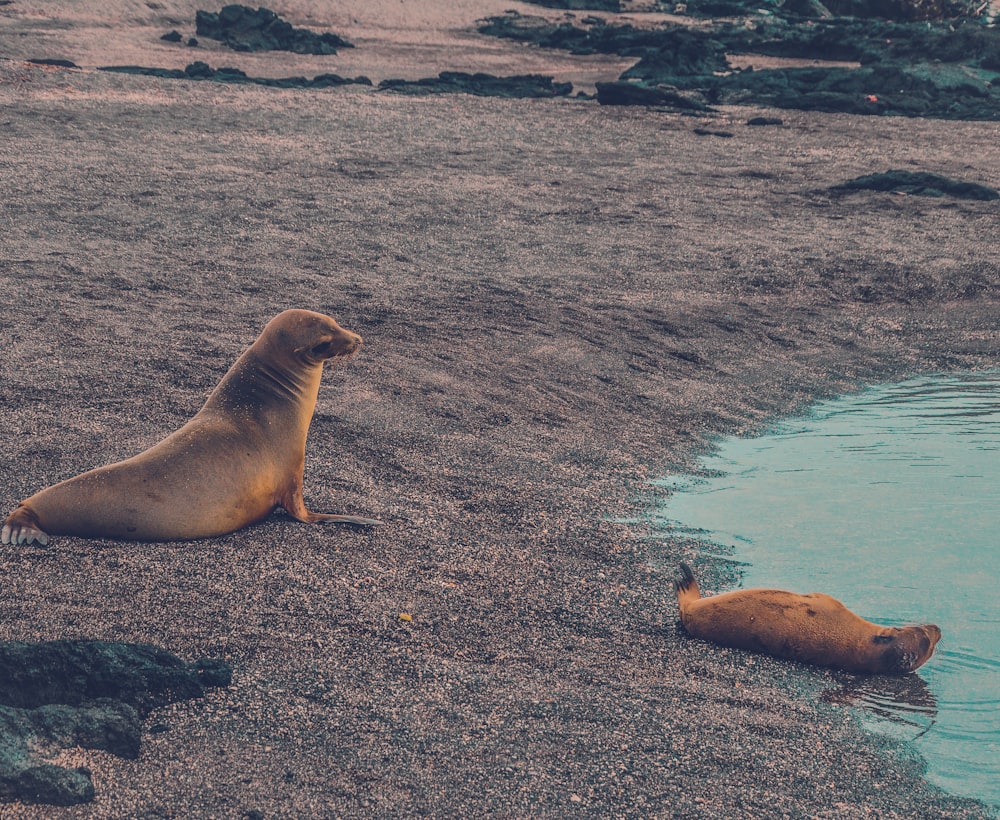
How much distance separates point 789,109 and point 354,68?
23.5 feet

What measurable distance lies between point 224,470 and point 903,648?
2548 millimetres

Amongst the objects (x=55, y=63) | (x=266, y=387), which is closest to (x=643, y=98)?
(x=55, y=63)

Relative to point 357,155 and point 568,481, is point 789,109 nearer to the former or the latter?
point 357,155

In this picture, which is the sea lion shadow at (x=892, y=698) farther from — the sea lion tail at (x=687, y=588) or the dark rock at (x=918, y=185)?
the dark rock at (x=918, y=185)

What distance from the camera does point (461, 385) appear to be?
659 cm

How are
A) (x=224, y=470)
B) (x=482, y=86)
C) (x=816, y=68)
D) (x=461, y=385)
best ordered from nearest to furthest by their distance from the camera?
(x=224, y=470) < (x=461, y=385) < (x=482, y=86) < (x=816, y=68)

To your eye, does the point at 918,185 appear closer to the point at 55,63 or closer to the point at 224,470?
the point at 224,470

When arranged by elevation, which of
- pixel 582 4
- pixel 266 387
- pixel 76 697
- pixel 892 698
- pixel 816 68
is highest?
pixel 582 4

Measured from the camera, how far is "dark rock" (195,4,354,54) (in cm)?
2006

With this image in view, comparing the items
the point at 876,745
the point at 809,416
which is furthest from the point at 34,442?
the point at 809,416

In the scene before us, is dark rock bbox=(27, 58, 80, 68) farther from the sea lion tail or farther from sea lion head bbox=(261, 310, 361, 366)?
the sea lion tail

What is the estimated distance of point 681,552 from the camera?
489 cm

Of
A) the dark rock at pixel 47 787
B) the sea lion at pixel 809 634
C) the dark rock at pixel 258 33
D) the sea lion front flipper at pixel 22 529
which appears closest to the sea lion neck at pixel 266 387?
the sea lion front flipper at pixel 22 529

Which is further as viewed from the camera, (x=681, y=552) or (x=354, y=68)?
(x=354, y=68)
